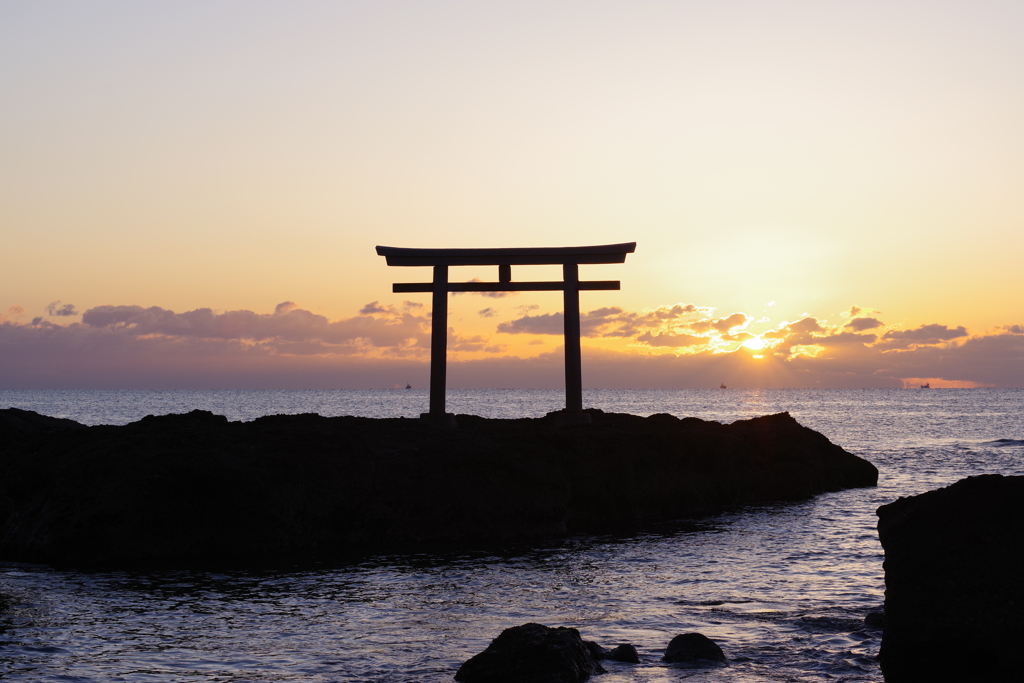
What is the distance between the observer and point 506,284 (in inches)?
765

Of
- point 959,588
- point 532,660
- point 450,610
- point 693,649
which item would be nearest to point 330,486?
point 450,610

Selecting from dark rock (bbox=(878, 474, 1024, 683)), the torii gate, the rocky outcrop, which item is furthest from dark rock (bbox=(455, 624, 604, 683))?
the torii gate

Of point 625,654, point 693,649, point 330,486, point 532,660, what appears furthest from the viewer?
point 330,486

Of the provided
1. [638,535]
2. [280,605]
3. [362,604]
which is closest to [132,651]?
[280,605]

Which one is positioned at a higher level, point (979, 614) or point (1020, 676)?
point (979, 614)

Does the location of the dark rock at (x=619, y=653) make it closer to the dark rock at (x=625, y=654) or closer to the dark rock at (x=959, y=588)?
the dark rock at (x=625, y=654)

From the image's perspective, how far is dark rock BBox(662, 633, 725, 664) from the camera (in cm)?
774

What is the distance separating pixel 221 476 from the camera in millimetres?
12625

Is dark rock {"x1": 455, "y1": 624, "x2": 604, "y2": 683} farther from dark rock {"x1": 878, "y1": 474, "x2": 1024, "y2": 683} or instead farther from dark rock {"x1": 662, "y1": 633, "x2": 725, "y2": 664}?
dark rock {"x1": 878, "y1": 474, "x2": 1024, "y2": 683}

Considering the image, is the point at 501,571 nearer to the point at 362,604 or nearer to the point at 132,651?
the point at 362,604

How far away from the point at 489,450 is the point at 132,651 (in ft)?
26.9

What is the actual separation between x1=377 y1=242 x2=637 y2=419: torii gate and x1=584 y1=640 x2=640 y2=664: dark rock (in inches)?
452

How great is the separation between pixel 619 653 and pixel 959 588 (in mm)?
3030

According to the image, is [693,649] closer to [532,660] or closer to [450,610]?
[532,660]
